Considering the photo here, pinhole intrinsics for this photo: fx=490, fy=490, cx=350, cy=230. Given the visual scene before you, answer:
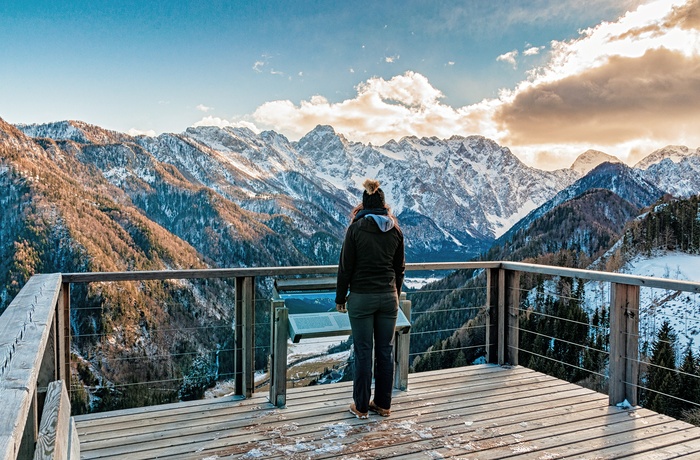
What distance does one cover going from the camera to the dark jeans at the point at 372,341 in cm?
368

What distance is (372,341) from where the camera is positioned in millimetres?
3770

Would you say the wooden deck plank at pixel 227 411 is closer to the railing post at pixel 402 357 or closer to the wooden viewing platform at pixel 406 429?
the wooden viewing platform at pixel 406 429

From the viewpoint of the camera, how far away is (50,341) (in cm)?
281

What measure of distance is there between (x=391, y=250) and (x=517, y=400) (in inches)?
70.0

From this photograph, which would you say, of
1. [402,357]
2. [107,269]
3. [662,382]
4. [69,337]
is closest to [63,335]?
[69,337]

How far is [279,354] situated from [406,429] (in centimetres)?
119

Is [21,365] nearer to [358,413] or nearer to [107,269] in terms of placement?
[358,413]

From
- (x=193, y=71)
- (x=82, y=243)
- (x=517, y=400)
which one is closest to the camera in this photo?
(x=517, y=400)

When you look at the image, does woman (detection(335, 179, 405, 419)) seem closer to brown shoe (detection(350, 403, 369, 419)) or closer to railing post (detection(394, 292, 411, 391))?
brown shoe (detection(350, 403, 369, 419))

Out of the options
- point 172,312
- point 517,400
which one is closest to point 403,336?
point 517,400

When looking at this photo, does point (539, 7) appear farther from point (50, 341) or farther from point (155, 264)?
point (155, 264)

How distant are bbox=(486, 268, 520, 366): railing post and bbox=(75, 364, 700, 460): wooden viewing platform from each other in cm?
84

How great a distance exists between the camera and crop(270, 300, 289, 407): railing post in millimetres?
3994

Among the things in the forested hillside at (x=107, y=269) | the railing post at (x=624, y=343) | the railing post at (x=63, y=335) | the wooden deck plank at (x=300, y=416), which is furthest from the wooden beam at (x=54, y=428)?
the forested hillside at (x=107, y=269)
